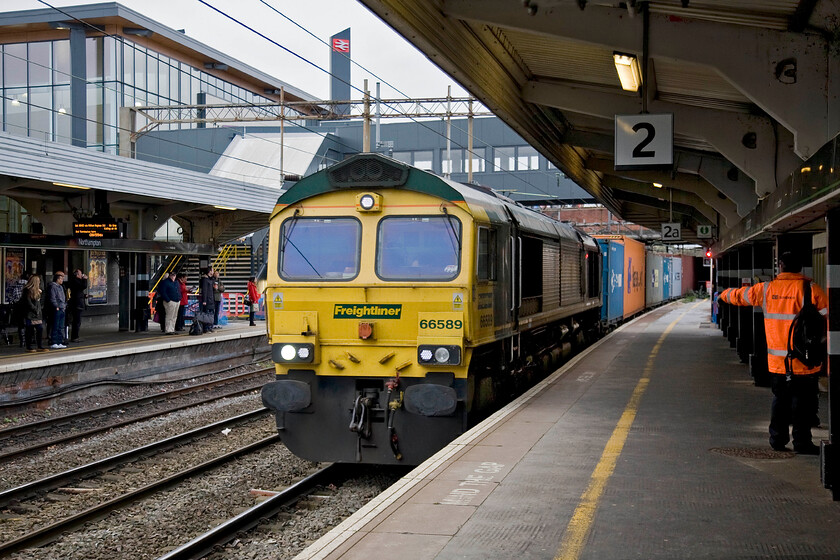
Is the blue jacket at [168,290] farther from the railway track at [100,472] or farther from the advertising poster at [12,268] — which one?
the railway track at [100,472]

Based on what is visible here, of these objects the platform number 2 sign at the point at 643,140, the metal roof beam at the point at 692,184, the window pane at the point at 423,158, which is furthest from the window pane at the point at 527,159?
the platform number 2 sign at the point at 643,140

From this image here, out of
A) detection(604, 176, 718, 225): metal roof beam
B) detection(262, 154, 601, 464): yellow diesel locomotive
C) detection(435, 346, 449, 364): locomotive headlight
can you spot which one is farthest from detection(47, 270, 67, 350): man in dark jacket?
detection(604, 176, 718, 225): metal roof beam

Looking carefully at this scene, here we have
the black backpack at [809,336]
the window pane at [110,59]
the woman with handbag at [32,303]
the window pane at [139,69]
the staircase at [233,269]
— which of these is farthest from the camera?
the window pane at [139,69]

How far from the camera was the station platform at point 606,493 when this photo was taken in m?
5.52

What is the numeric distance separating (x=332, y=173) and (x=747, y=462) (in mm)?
5258

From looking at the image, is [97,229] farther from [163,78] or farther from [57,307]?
[163,78]

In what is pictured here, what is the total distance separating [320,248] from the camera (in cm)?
982

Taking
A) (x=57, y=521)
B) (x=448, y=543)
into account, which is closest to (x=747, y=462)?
(x=448, y=543)

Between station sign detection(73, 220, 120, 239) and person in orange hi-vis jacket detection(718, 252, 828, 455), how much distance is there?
49.0 ft

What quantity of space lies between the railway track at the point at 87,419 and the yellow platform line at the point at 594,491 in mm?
7663

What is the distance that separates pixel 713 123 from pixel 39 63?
2861 cm

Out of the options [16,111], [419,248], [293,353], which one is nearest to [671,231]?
[419,248]

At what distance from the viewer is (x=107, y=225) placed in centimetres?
1933

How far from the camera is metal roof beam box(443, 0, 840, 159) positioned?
8344 mm
